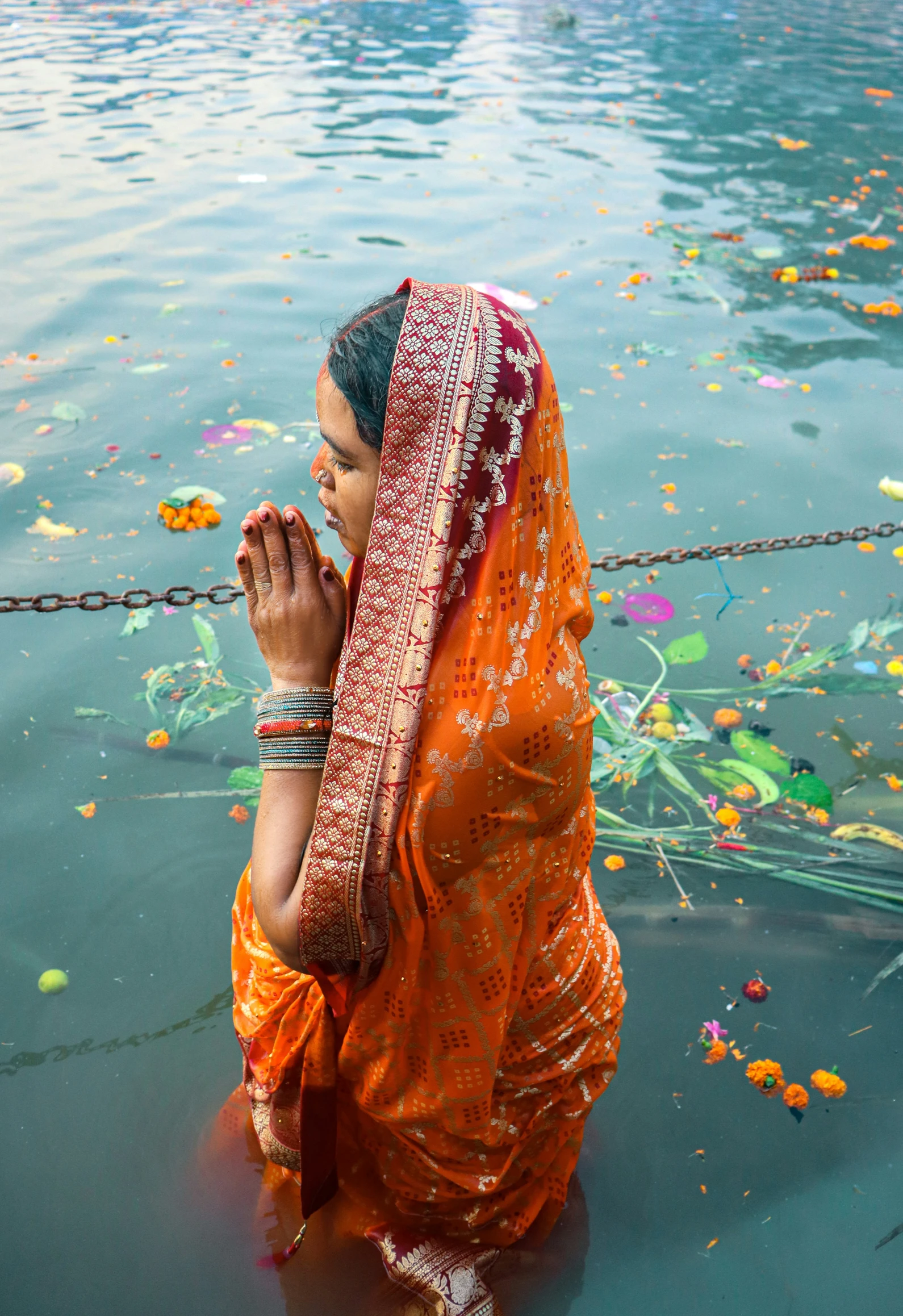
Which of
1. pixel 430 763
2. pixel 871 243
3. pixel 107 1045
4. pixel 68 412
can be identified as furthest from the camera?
pixel 871 243

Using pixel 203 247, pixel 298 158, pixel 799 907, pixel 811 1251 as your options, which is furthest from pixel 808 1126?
pixel 298 158

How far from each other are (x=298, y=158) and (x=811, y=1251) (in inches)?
397

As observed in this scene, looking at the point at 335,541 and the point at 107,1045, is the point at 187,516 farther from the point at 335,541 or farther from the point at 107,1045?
the point at 107,1045

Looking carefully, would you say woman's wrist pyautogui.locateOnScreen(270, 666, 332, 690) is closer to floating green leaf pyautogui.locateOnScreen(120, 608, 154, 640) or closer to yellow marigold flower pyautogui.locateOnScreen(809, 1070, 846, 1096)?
yellow marigold flower pyautogui.locateOnScreen(809, 1070, 846, 1096)

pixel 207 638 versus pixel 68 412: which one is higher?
pixel 68 412

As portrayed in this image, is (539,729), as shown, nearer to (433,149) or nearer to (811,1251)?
(811,1251)

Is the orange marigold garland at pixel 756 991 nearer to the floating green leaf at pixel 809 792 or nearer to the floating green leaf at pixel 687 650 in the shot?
the floating green leaf at pixel 809 792

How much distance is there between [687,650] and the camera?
4125mm

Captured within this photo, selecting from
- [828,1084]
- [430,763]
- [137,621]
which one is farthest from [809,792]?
[137,621]

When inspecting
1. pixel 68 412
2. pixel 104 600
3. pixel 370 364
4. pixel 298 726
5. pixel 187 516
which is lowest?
pixel 187 516

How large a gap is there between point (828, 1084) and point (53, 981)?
229cm

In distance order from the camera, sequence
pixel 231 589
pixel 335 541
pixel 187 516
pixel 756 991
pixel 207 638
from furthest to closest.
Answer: pixel 335 541 < pixel 187 516 < pixel 207 638 < pixel 231 589 < pixel 756 991

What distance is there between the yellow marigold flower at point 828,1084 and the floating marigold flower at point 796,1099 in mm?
48

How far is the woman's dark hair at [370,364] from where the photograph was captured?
147cm
